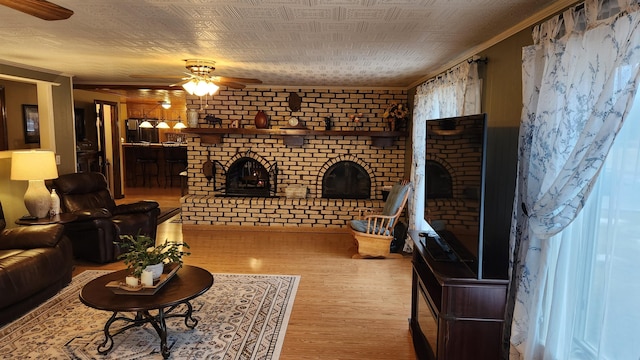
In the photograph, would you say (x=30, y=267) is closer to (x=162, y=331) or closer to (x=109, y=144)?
(x=162, y=331)

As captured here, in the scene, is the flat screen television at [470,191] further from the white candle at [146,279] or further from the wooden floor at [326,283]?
the white candle at [146,279]

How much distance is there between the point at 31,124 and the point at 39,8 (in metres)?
5.19

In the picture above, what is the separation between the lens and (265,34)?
3012 millimetres

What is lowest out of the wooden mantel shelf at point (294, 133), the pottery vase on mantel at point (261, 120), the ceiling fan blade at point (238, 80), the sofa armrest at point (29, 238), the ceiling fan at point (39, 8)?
the sofa armrest at point (29, 238)

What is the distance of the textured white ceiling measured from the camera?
2359 mm

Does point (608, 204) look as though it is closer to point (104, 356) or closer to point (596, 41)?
point (596, 41)

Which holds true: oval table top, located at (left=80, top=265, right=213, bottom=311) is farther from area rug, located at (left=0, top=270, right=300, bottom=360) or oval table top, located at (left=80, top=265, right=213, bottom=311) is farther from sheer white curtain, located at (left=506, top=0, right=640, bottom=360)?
sheer white curtain, located at (left=506, top=0, right=640, bottom=360)

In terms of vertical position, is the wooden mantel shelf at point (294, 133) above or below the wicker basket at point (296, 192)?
above

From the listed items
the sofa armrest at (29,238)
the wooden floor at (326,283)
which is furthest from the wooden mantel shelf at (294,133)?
the sofa armrest at (29,238)

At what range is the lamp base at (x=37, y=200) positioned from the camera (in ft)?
13.9

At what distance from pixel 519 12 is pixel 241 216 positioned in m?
4.82

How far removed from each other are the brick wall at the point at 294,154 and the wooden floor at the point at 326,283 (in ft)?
1.03

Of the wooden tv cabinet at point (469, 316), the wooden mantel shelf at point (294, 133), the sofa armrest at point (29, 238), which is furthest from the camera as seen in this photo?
the wooden mantel shelf at point (294, 133)

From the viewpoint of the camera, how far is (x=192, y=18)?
8.54 feet
